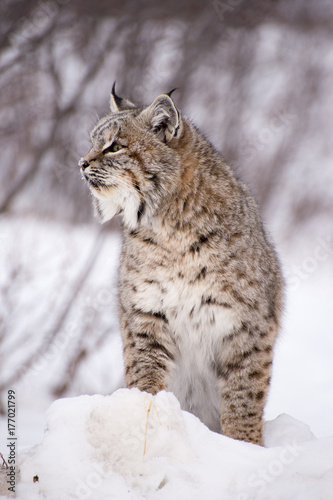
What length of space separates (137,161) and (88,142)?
2648mm

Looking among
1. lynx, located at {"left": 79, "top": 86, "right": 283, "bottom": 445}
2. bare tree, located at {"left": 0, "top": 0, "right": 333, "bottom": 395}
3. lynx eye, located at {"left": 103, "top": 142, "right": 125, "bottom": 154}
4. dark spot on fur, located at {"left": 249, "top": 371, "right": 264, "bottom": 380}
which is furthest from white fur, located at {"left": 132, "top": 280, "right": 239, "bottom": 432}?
bare tree, located at {"left": 0, "top": 0, "right": 333, "bottom": 395}

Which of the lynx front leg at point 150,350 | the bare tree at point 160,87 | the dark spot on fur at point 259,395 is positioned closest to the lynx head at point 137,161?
the lynx front leg at point 150,350

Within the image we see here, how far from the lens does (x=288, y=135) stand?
7.06 metres

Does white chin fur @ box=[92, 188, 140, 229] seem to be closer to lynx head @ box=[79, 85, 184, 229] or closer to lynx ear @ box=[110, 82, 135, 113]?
lynx head @ box=[79, 85, 184, 229]

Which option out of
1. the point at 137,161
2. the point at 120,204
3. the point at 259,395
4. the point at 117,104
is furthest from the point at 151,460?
the point at 117,104

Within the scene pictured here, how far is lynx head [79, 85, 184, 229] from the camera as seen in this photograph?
3574mm

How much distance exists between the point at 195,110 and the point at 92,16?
140cm

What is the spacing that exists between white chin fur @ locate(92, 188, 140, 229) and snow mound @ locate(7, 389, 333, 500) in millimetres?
1278

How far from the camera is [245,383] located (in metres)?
3.61

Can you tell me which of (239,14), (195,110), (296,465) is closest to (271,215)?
(195,110)

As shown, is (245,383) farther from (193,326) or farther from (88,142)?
(88,142)

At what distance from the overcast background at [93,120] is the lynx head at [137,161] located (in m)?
2.22

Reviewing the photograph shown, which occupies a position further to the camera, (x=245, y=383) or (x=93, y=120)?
(x=93, y=120)

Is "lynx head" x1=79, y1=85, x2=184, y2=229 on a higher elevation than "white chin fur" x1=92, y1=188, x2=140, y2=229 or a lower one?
higher
